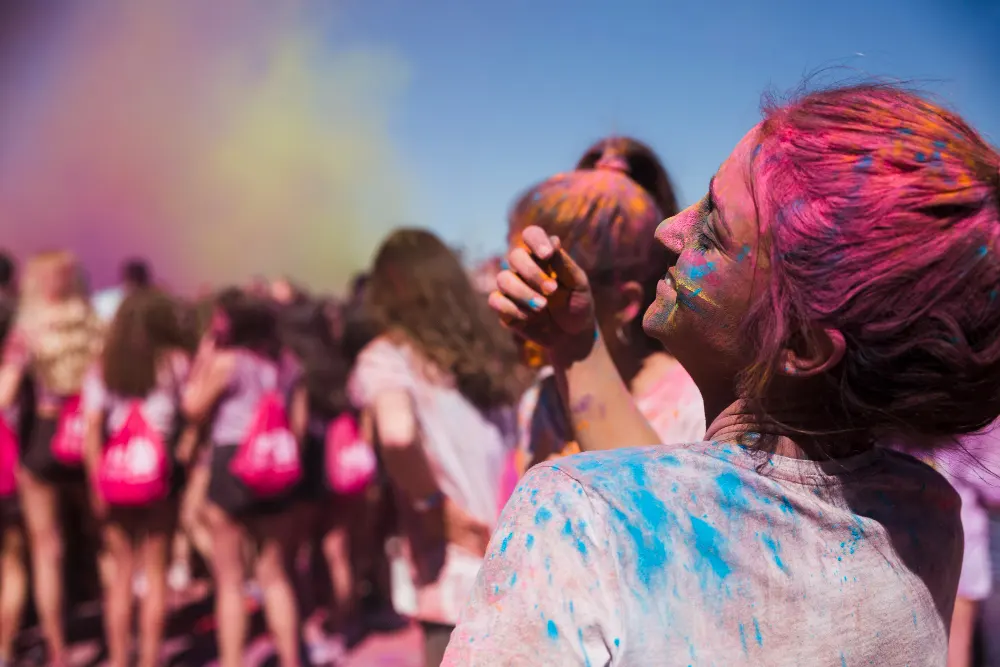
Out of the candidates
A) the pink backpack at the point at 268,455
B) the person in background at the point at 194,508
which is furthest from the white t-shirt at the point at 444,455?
the person in background at the point at 194,508

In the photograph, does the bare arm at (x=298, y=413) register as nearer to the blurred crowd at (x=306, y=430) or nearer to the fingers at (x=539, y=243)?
the blurred crowd at (x=306, y=430)

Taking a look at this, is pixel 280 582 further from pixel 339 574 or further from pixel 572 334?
pixel 572 334

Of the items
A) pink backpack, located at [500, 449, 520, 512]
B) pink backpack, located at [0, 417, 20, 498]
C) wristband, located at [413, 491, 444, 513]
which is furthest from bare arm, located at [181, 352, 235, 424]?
pink backpack, located at [500, 449, 520, 512]

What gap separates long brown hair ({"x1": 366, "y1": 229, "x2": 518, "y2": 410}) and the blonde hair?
2.25 meters

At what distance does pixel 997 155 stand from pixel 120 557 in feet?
13.5

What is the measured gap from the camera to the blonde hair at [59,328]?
408cm

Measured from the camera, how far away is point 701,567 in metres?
0.78

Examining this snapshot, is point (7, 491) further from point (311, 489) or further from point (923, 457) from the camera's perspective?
point (923, 457)

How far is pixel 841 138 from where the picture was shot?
80cm

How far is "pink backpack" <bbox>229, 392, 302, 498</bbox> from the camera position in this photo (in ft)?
11.8

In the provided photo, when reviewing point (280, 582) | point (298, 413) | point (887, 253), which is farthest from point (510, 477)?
point (280, 582)

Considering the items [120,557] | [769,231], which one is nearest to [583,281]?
[769,231]

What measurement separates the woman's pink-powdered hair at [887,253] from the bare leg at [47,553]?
4.37 meters

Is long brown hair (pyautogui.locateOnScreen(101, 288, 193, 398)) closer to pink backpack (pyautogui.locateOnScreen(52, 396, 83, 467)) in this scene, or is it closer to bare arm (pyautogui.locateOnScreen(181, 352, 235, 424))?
bare arm (pyautogui.locateOnScreen(181, 352, 235, 424))
